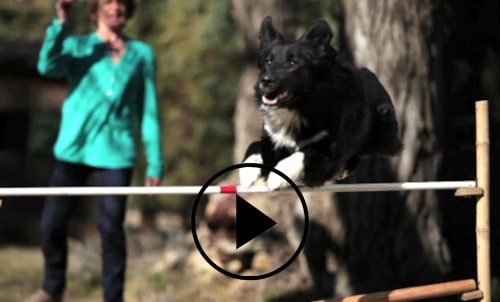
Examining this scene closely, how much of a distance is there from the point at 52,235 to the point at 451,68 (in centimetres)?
350

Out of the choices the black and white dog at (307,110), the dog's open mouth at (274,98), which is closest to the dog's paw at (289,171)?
the black and white dog at (307,110)

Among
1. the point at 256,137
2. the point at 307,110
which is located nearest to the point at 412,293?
the point at 307,110

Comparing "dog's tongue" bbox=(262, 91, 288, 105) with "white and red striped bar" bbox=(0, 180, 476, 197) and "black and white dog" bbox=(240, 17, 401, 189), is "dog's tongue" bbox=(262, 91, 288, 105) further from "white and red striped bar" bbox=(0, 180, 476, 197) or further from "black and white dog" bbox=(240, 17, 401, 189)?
"white and red striped bar" bbox=(0, 180, 476, 197)

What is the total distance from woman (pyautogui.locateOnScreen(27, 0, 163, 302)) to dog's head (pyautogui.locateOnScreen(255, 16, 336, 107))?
1225 mm

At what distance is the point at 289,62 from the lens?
11.3 ft

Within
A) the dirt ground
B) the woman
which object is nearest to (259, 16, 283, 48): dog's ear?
the woman

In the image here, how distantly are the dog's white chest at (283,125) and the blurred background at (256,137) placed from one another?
1.96 metres

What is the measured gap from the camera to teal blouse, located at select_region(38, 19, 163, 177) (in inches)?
179

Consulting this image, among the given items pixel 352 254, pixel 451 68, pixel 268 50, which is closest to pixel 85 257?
pixel 352 254

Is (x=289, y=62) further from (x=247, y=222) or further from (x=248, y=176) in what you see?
(x=247, y=222)

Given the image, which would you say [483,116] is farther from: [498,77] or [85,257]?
[85,257]

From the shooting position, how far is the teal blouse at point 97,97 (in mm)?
4551

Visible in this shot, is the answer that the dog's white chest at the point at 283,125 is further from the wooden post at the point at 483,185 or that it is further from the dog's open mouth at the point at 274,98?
the wooden post at the point at 483,185

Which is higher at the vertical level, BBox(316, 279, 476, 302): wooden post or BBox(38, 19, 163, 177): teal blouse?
BBox(38, 19, 163, 177): teal blouse
